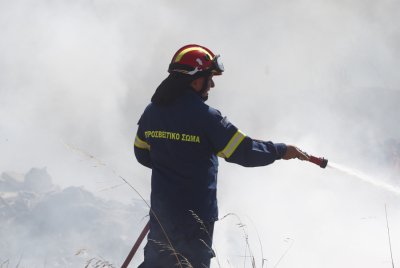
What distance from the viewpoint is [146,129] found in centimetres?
314

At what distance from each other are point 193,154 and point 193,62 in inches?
38.3

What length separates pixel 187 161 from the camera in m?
2.77

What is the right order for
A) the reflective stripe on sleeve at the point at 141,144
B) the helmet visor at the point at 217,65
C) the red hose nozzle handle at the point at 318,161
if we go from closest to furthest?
1. the helmet visor at the point at 217,65
2. the red hose nozzle handle at the point at 318,161
3. the reflective stripe on sleeve at the point at 141,144

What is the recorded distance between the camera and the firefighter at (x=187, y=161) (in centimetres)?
274

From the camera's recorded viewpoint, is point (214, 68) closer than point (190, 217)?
No

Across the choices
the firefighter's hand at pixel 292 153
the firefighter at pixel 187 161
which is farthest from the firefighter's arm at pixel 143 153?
the firefighter's hand at pixel 292 153

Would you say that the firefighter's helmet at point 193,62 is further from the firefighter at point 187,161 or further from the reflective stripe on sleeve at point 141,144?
the reflective stripe on sleeve at point 141,144

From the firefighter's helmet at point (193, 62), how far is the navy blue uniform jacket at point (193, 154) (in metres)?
0.34

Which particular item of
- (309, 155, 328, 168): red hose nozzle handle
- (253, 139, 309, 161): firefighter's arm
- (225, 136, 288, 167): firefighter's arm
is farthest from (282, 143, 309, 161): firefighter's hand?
(309, 155, 328, 168): red hose nozzle handle

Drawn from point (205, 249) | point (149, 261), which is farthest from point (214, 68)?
point (149, 261)

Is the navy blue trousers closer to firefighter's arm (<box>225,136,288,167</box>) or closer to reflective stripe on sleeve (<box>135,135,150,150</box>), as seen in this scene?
firefighter's arm (<box>225,136,288,167</box>)

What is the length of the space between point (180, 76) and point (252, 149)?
1.00 m

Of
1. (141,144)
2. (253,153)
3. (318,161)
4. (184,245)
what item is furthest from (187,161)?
(318,161)

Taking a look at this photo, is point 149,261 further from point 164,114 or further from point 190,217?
point 164,114
